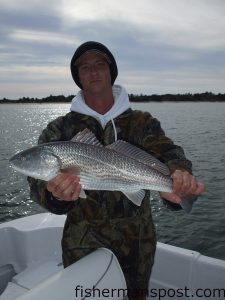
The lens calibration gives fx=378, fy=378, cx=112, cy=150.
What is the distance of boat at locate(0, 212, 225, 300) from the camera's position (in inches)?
165

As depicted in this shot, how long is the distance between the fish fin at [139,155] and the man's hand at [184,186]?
0.16 m

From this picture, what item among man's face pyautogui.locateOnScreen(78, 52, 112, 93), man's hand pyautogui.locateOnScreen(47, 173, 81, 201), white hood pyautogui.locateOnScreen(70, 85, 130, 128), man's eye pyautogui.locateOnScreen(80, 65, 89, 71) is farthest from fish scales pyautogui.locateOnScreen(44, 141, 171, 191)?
man's eye pyautogui.locateOnScreen(80, 65, 89, 71)

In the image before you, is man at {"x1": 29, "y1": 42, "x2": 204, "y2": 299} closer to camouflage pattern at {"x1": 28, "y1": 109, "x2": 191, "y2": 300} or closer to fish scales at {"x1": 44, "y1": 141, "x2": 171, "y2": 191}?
camouflage pattern at {"x1": 28, "y1": 109, "x2": 191, "y2": 300}

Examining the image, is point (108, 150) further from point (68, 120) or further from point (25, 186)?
point (25, 186)

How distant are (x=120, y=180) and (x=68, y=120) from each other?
115 centimetres

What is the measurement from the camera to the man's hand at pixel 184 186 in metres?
4.46

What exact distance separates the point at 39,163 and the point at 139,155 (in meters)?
1.21

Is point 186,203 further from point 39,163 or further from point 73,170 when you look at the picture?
point 39,163

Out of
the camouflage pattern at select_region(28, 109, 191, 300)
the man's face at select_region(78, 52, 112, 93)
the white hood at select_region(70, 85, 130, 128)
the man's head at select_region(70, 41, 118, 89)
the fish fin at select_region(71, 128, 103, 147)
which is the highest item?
the man's head at select_region(70, 41, 118, 89)

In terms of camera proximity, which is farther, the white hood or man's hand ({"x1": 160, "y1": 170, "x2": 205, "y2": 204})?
the white hood

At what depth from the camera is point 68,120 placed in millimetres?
5098

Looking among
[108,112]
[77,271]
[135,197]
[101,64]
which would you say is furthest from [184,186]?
[101,64]

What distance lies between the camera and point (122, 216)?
15.8 feet

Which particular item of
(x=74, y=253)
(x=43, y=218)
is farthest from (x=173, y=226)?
(x=74, y=253)
